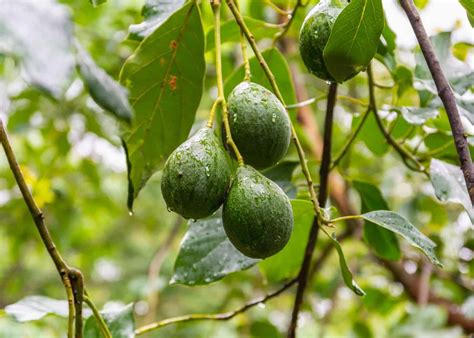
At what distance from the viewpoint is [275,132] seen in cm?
76

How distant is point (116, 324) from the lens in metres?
1.04

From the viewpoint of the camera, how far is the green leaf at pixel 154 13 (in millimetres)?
1089

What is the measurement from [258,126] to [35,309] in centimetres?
60

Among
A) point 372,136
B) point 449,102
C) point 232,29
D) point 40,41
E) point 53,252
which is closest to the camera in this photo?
point 40,41

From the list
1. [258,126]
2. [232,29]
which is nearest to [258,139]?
[258,126]

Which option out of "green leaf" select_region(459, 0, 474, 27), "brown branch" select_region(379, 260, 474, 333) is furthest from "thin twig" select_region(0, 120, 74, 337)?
"brown branch" select_region(379, 260, 474, 333)

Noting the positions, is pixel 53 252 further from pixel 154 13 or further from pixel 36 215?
pixel 154 13

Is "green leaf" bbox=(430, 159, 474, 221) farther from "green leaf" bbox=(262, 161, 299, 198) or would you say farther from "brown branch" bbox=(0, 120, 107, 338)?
"brown branch" bbox=(0, 120, 107, 338)

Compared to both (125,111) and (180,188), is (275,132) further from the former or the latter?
(125,111)

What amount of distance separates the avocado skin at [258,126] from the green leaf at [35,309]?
1.63 ft

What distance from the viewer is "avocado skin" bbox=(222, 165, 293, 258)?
718 millimetres

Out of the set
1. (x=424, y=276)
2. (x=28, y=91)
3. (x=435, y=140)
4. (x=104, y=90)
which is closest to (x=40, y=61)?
(x=104, y=90)

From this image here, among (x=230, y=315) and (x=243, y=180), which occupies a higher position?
(x=243, y=180)

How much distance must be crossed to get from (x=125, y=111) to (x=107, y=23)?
2236mm
